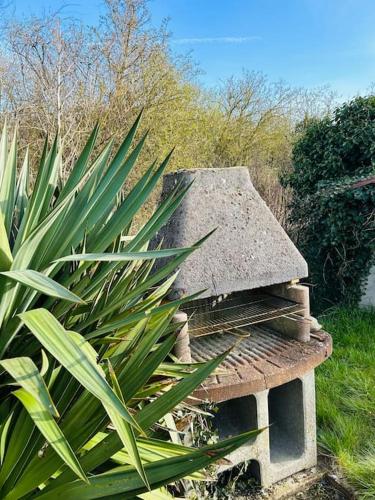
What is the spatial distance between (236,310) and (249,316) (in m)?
0.25

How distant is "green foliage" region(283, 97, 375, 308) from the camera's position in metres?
5.85

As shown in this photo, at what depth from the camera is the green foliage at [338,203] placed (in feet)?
19.2

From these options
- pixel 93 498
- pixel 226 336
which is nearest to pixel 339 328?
pixel 226 336

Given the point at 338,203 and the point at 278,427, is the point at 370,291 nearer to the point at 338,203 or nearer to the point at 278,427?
the point at 338,203

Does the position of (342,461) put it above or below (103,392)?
below

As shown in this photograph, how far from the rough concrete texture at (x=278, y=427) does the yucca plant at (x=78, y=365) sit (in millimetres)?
1092

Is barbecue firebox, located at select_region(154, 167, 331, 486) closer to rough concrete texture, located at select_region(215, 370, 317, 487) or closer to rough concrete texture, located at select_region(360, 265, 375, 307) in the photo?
rough concrete texture, located at select_region(215, 370, 317, 487)

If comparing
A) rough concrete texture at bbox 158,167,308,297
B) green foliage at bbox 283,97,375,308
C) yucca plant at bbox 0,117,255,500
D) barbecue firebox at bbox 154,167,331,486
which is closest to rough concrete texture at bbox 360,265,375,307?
green foliage at bbox 283,97,375,308

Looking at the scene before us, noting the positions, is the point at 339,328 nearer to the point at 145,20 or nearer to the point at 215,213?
the point at 215,213

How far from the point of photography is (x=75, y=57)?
6402 mm

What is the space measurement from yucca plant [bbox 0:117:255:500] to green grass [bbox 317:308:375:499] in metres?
1.87

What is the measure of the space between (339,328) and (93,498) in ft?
15.6

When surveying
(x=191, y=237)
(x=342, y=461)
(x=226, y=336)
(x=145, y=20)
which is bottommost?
(x=342, y=461)

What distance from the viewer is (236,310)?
2.98 meters
